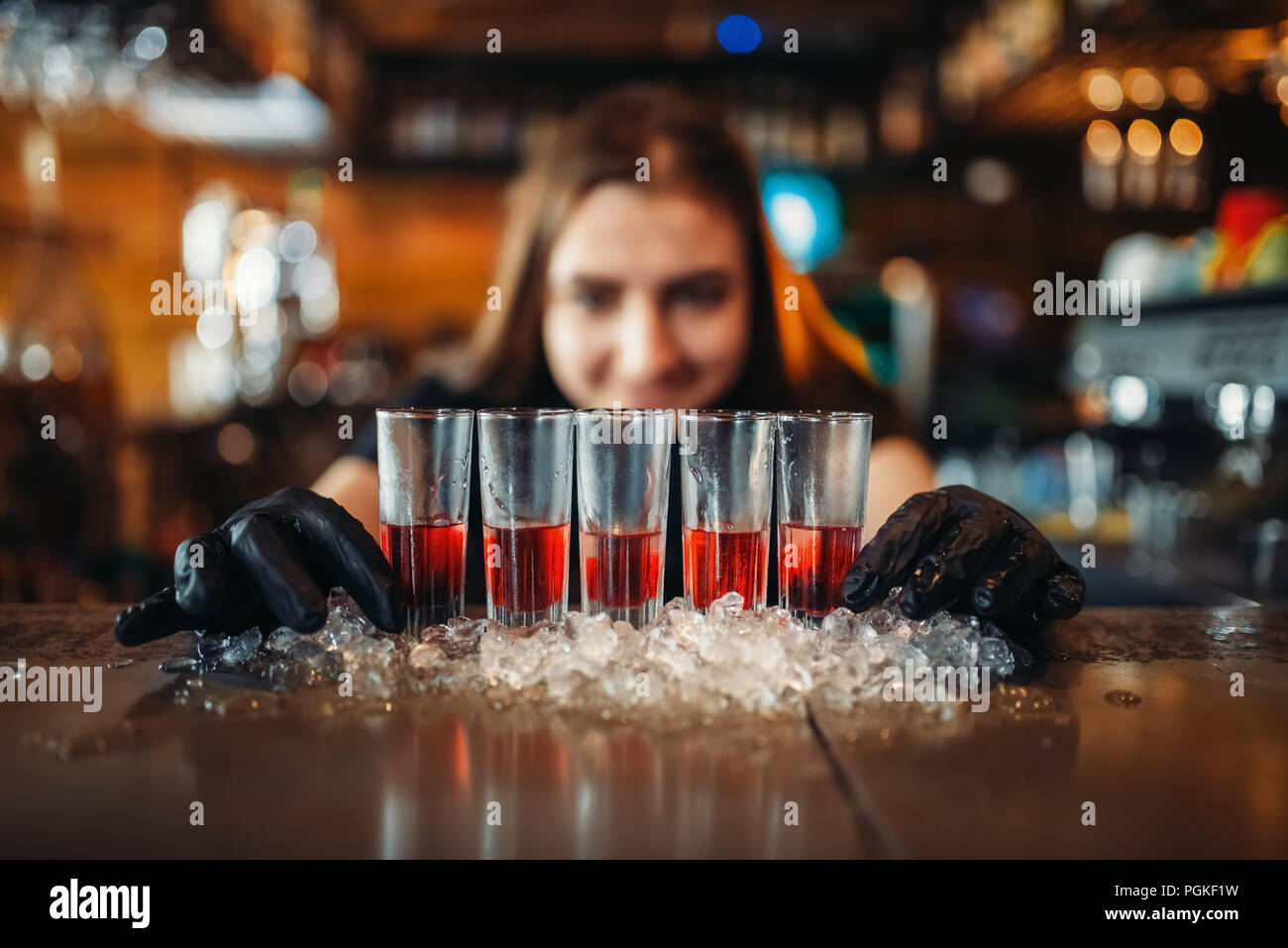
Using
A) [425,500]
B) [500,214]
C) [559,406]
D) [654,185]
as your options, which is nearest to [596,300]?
[654,185]

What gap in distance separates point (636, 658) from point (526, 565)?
138 millimetres

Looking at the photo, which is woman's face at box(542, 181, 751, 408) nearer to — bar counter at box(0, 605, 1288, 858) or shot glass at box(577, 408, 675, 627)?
shot glass at box(577, 408, 675, 627)

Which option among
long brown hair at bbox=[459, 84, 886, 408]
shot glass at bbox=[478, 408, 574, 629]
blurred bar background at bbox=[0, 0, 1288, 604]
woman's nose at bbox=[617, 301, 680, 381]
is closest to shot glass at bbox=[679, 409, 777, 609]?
shot glass at bbox=[478, 408, 574, 629]

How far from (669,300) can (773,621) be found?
0.91m

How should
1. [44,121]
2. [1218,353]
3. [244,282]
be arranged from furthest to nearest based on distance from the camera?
[244,282] → [44,121] → [1218,353]

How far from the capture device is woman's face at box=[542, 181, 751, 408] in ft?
5.33

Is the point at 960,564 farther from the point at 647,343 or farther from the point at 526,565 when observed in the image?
the point at 647,343

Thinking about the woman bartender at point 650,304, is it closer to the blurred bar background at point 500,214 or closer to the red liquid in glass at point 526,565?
the red liquid in glass at point 526,565

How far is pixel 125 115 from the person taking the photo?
402 centimetres

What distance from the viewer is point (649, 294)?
163 centimetres

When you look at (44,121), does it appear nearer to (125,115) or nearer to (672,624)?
(125,115)

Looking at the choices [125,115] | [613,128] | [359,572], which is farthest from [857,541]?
[125,115]

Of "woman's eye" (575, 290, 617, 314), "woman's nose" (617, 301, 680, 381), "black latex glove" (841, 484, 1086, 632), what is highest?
"woman's eye" (575, 290, 617, 314)

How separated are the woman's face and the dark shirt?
5.2 inches
